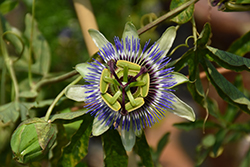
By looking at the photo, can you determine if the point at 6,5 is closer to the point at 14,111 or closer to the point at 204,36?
the point at 14,111

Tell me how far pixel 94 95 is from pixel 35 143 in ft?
0.74

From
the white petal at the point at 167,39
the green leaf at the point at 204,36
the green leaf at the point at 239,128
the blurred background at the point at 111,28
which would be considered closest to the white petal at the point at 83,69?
the white petal at the point at 167,39

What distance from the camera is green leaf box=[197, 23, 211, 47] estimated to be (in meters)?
0.79

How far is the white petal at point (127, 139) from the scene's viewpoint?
0.86 meters

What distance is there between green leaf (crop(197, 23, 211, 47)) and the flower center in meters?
0.19

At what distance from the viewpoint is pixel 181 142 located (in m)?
2.30

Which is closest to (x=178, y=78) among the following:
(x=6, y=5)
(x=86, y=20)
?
(x=86, y=20)

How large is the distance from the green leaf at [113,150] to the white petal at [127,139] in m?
0.05

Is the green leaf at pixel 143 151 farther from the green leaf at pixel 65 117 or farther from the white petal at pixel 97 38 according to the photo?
the white petal at pixel 97 38

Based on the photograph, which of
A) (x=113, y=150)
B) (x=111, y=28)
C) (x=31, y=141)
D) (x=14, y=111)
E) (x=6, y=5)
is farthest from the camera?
(x=111, y=28)

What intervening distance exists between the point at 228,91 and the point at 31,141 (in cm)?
61

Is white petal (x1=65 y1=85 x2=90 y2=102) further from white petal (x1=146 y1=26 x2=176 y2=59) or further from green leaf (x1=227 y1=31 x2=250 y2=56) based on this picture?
green leaf (x1=227 y1=31 x2=250 y2=56)

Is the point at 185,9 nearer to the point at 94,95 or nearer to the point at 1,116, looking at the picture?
the point at 94,95

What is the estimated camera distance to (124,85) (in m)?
0.85
